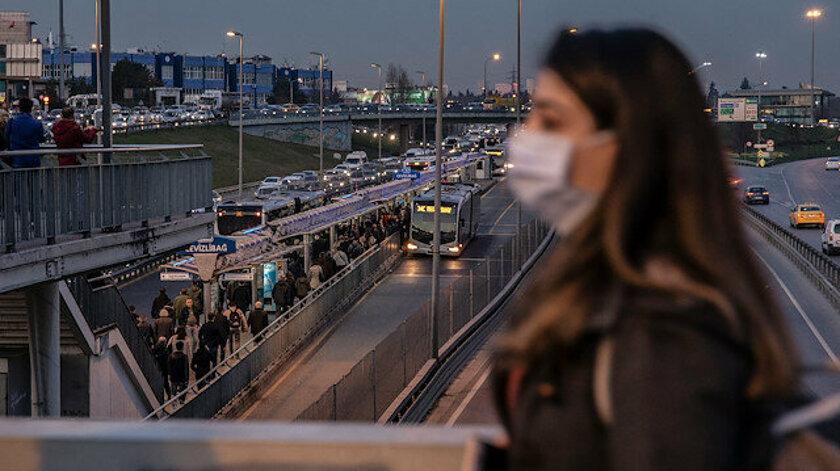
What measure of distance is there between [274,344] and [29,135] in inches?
661

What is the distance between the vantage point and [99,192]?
18.6 meters

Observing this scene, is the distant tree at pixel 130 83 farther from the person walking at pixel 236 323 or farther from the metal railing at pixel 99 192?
the metal railing at pixel 99 192

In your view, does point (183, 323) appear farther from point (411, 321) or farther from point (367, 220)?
point (367, 220)

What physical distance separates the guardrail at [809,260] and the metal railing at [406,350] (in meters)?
7.70

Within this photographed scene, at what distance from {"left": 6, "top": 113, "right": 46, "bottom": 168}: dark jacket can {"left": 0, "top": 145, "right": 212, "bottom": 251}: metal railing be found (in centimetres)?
14

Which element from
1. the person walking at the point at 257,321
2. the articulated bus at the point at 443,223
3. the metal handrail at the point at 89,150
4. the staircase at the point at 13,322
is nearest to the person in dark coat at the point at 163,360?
the metal handrail at the point at 89,150

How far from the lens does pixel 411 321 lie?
100 ft

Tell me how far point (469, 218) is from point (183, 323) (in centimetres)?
3733

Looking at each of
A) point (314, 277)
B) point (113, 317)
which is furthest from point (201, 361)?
point (314, 277)

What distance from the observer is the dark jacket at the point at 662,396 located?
221 cm

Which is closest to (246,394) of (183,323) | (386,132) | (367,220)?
(183,323)

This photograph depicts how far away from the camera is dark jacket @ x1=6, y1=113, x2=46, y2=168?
1641 cm

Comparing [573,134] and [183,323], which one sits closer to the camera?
[573,134]

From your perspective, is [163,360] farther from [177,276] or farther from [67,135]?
[67,135]
